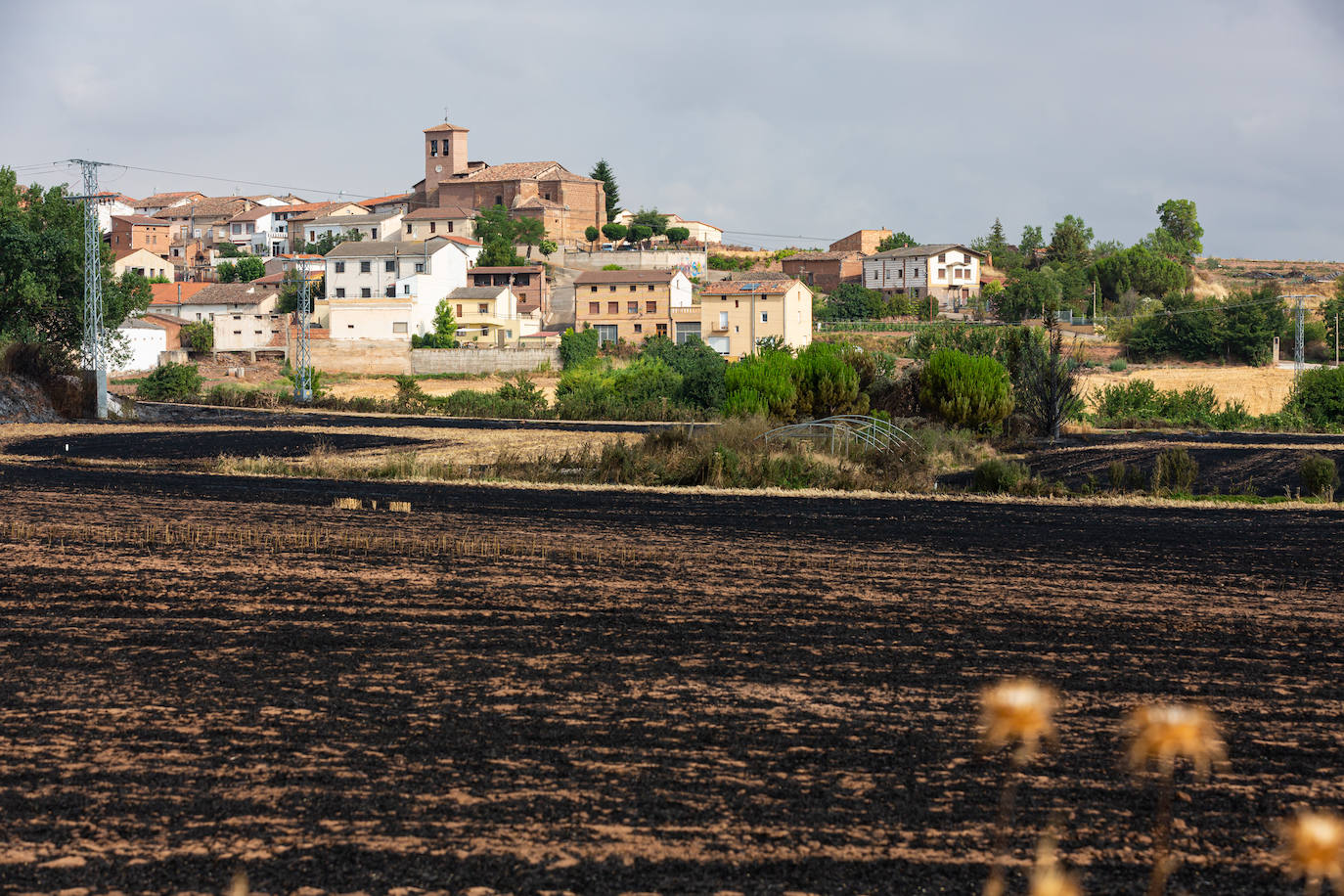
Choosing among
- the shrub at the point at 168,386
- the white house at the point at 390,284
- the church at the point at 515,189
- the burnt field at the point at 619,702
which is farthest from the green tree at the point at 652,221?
the burnt field at the point at 619,702

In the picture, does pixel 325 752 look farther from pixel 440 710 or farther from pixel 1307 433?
pixel 1307 433

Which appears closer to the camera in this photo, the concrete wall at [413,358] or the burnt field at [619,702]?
the burnt field at [619,702]

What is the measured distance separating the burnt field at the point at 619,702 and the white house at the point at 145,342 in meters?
54.6

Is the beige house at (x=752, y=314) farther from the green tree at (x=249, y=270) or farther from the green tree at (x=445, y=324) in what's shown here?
the green tree at (x=249, y=270)

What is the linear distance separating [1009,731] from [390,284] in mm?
80596

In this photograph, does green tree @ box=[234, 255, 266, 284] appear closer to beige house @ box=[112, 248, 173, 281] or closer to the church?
beige house @ box=[112, 248, 173, 281]

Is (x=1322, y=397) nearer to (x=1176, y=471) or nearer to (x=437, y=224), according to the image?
(x=1176, y=471)

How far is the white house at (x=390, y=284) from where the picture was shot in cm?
7325

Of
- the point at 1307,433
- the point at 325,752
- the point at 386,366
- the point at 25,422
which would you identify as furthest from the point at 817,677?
the point at 386,366

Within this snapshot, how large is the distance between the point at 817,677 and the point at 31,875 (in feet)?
17.4

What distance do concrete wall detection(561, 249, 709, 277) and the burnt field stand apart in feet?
270

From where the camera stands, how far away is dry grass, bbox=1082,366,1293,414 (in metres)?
51.1

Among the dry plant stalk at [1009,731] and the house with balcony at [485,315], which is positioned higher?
the house with balcony at [485,315]

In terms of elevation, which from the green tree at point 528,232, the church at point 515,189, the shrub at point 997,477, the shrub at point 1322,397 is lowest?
the shrub at point 997,477
